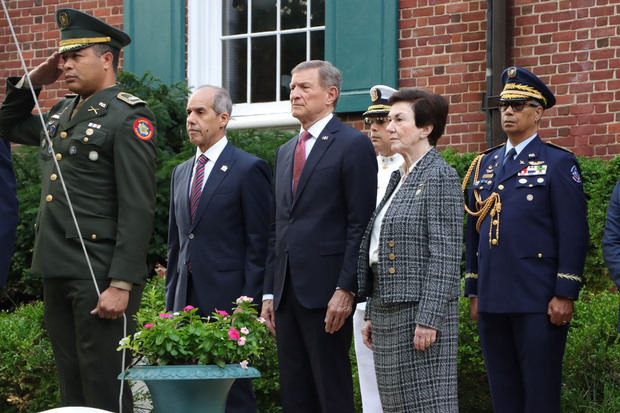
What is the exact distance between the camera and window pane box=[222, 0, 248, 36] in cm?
973

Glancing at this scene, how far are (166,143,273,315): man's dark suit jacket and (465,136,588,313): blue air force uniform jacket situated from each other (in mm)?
1170

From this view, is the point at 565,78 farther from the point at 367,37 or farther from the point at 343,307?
the point at 343,307

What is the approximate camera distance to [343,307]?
466cm

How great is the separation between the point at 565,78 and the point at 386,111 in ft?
7.98

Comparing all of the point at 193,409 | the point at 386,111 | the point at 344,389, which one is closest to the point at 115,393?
the point at 193,409

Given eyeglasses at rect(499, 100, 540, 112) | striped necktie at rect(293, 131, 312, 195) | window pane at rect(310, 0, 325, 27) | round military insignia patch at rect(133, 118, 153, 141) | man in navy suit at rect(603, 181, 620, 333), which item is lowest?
man in navy suit at rect(603, 181, 620, 333)

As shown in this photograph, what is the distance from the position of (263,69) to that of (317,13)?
2.48 feet

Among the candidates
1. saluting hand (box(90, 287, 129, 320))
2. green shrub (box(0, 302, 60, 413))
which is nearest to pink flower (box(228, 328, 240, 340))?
saluting hand (box(90, 287, 129, 320))

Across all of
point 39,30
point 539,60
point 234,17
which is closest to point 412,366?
point 539,60

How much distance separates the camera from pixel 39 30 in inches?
405

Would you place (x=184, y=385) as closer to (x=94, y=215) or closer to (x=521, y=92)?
(x=94, y=215)

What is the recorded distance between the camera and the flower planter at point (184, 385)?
379cm

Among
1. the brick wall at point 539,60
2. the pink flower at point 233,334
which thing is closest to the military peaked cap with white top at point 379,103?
the brick wall at point 539,60

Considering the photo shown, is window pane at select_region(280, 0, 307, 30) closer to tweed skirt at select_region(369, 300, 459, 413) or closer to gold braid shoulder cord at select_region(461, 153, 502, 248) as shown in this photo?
gold braid shoulder cord at select_region(461, 153, 502, 248)
